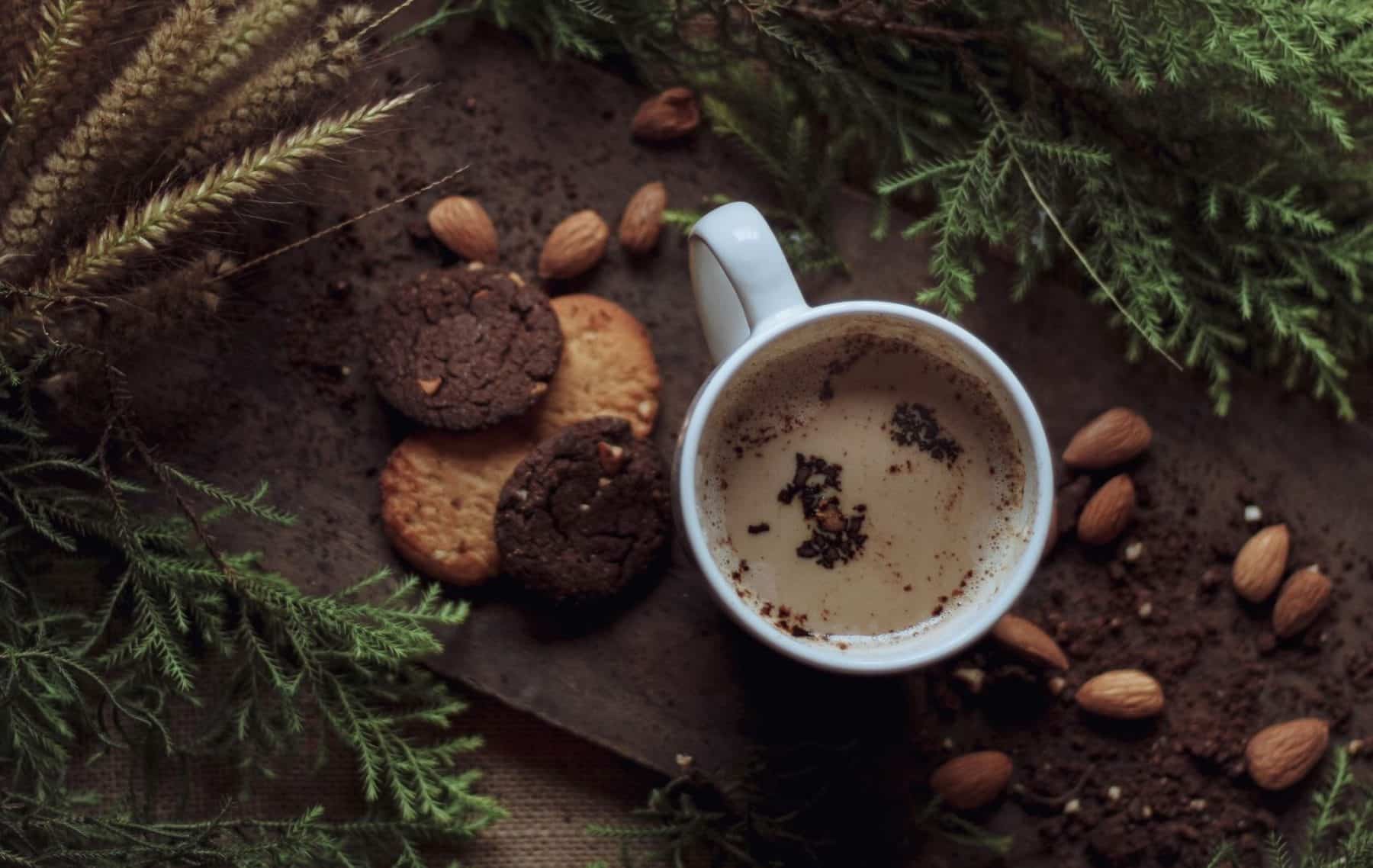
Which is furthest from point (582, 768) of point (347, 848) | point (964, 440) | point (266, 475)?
point (964, 440)

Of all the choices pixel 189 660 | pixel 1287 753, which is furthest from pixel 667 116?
pixel 1287 753

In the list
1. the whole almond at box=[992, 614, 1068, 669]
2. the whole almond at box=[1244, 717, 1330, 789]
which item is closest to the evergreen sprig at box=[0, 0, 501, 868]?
the whole almond at box=[992, 614, 1068, 669]

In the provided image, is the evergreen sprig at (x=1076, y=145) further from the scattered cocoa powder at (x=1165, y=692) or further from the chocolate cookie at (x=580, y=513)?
the chocolate cookie at (x=580, y=513)

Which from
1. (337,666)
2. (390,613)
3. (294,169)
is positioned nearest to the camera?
(294,169)

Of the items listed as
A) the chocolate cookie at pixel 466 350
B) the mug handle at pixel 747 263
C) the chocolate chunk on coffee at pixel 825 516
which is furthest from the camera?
the chocolate cookie at pixel 466 350

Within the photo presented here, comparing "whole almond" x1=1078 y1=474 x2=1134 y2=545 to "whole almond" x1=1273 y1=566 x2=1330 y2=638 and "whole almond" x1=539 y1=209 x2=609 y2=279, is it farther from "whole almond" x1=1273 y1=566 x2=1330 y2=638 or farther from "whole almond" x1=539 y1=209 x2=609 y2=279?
"whole almond" x1=539 y1=209 x2=609 y2=279

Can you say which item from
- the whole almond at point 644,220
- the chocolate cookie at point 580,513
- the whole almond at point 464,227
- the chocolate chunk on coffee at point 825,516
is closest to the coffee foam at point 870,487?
the chocolate chunk on coffee at point 825,516

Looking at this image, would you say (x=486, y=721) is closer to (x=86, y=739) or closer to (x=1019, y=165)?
(x=86, y=739)
